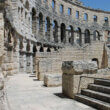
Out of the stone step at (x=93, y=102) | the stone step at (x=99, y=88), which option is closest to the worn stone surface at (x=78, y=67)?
the stone step at (x=99, y=88)

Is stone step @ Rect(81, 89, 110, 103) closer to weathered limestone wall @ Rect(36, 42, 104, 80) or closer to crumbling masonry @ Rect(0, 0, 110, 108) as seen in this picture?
crumbling masonry @ Rect(0, 0, 110, 108)

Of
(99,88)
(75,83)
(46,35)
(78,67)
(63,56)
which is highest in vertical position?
(46,35)

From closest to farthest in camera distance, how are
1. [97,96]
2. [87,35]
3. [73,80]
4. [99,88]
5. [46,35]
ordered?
1. [97,96]
2. [99,88]
3. [73,80]
4. [46,35]
5. [87,35]

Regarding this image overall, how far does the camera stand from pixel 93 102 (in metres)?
4.43

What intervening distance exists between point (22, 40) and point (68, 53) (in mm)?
4842

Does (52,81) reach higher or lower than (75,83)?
lower

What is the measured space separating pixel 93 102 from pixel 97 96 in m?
0.31

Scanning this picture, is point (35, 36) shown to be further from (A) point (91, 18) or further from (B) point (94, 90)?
(B) point (94, 90)

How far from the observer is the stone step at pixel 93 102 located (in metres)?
4.09

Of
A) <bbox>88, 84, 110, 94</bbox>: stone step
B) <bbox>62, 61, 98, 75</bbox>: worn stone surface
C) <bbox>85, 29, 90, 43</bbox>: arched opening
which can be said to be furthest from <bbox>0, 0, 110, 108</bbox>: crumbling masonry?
<bbox>88, 84, 110, 94</bbox>: stone step

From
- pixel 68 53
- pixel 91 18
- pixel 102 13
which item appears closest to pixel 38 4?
pixel 68 53

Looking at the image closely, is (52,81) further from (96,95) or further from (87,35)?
(87,35)

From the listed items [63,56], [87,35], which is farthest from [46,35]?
[63,56]

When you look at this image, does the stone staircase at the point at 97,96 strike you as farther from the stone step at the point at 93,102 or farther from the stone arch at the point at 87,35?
the stone arch at the point at 87,35
